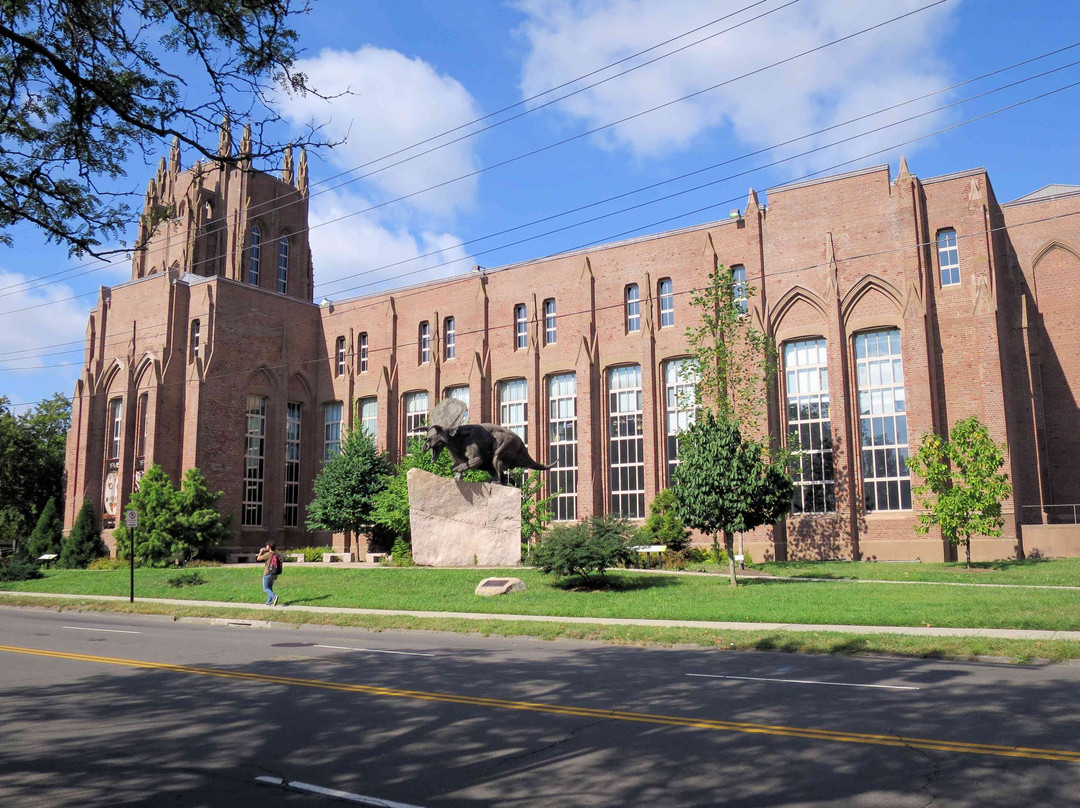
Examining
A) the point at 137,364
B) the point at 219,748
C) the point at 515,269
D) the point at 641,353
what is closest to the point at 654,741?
the point at 219,748

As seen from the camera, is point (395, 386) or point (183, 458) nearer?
point (183, 458)

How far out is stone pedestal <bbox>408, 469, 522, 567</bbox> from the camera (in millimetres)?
27719

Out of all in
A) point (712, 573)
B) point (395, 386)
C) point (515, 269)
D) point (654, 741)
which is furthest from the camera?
point (395, 386)

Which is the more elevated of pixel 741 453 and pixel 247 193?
pixel 247 193

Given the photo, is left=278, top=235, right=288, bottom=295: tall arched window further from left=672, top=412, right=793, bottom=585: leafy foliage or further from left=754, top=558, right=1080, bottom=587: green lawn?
left=672, top=412, right=793, bottom=585: leafy foliage

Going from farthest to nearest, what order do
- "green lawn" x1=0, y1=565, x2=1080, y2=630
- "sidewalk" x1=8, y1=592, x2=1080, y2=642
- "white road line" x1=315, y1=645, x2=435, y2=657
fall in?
1. "green lawn" x1=0, y1=565, x2=1080, y2=630
2. "sidewalk" x1=8, y1=592, x2=1080, y2=642
3. "white road line" x1=315, y1=645, x2=435, y2=657

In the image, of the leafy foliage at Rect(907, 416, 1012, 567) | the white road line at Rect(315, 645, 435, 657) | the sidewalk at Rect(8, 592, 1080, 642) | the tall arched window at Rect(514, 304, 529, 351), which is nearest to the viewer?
the white road line at Rect(315, 645, 435, 657)

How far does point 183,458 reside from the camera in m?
44.2

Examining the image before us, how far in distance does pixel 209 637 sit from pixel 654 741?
1205cm

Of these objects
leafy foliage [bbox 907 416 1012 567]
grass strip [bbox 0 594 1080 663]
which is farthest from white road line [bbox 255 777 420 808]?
leafy foliage [bbox 907 416 1012 567]

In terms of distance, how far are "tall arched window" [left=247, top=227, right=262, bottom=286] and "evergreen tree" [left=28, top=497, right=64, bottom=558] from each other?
20.3m

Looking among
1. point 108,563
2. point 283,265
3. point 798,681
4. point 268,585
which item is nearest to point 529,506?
point 268,585

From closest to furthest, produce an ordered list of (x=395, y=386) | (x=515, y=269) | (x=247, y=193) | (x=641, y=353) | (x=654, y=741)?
(x=654, y=741) → (x=641, y=353) → (x=515, y=269) → (x=395, y=386) → (x=247, y=193)

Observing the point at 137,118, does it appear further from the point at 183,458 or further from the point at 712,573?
the point at 183,458
